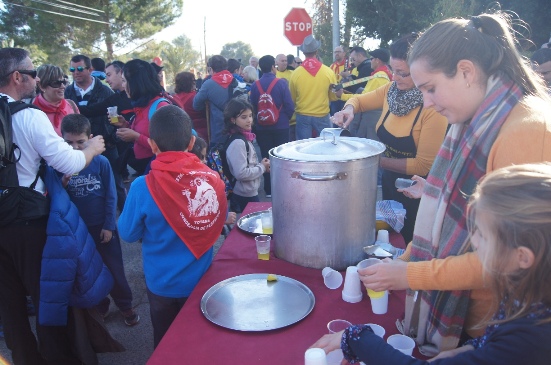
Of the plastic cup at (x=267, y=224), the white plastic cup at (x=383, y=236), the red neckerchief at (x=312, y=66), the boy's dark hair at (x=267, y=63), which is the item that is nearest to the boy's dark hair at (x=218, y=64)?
the boy's dark hair at (x=267, y=63)

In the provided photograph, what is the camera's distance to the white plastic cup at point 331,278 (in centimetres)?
175

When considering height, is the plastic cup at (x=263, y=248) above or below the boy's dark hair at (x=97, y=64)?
below

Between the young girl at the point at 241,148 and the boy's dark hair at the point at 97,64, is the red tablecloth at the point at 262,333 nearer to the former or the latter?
the young girl at the point at 241,148

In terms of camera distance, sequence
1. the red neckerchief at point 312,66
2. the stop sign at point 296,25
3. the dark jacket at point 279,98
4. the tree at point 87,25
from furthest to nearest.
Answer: the tree at point 87,25 → the stop sign at point 296,25 → the red neckerchief at point 312,66 → the dark jacket at point 279,98

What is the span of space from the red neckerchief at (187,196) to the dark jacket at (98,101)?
2937mm

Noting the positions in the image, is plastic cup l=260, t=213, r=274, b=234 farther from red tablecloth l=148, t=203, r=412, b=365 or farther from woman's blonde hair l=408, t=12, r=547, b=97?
woman's blonde hair l=408, t=12, r=547, b=97

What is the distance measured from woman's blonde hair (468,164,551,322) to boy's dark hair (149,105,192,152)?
144cm

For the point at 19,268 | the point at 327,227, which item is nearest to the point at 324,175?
the point at 327,227

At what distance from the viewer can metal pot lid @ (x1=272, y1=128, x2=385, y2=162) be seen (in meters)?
1.74

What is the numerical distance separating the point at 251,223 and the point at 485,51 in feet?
5.20

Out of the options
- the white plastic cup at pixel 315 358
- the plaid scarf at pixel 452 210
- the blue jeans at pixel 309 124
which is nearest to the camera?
the white plastic cup at pixel 315 358

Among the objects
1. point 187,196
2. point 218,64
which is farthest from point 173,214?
point 218,64


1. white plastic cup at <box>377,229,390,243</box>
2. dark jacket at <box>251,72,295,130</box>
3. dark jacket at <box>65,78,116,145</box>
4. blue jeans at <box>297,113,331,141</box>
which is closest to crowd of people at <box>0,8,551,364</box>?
white plastic cup at <box>377,229,390,243</box>

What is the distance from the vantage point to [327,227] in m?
1.77
